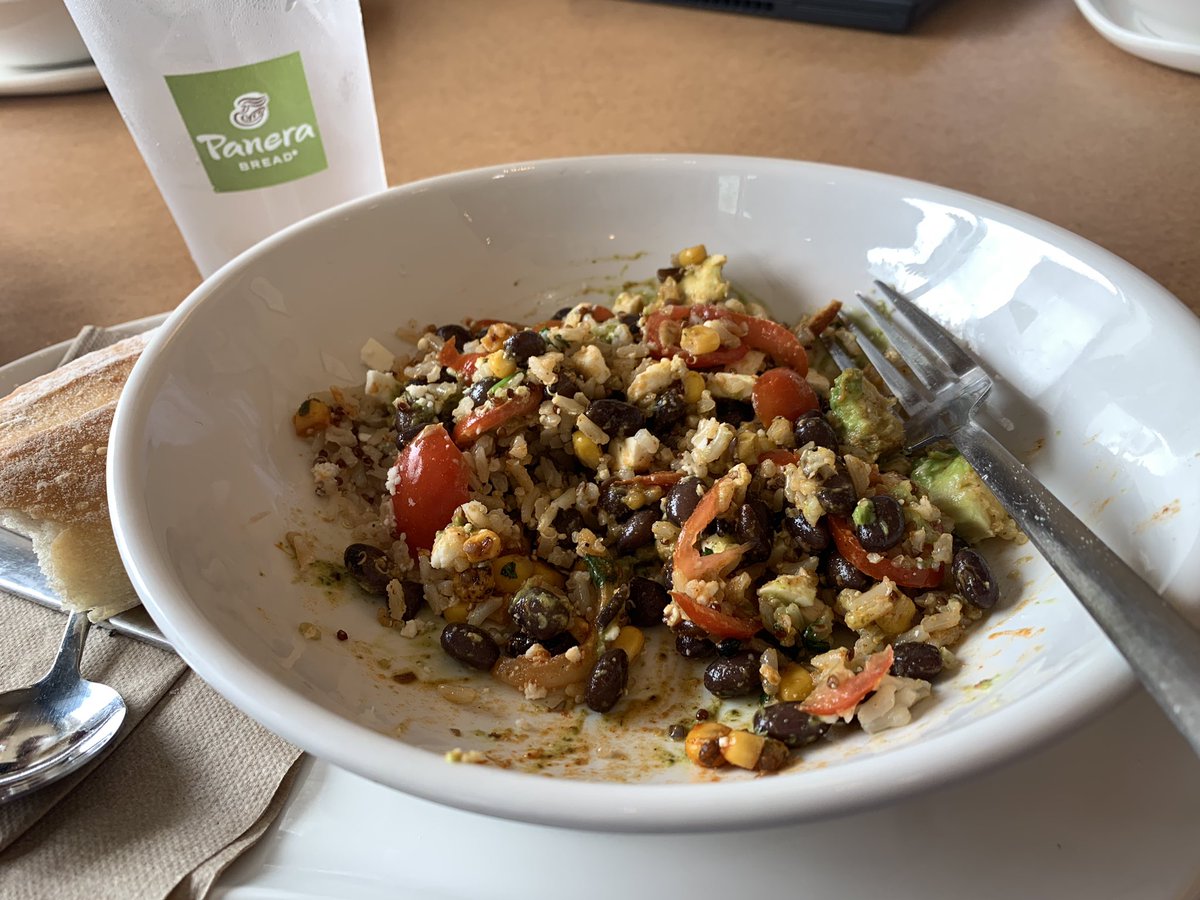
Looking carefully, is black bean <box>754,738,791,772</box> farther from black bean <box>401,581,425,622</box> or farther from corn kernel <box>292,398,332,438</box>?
corn kernel <box>292,398,332,438</box>

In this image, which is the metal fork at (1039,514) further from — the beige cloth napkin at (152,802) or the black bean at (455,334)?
the beige cloth napkin at (152,802)

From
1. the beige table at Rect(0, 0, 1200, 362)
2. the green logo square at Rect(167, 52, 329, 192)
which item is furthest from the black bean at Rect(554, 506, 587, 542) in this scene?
the beige table at Rect(0, 0, 1200, 362)

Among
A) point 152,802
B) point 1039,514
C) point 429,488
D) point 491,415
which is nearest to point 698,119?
point 491,415

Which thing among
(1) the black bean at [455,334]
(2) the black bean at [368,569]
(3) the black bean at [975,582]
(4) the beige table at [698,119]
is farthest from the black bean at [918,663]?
(4) the beige table at [698,119]

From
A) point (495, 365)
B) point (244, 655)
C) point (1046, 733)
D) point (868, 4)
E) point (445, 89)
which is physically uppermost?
point (1046, 733)

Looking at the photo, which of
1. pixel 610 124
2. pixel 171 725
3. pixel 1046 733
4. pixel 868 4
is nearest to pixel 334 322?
pixel 171 725

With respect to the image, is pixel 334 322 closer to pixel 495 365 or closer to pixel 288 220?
pixel 495 365

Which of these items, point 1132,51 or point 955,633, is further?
point 1132,51

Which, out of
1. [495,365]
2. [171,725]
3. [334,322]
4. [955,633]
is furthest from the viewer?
[334,322]
